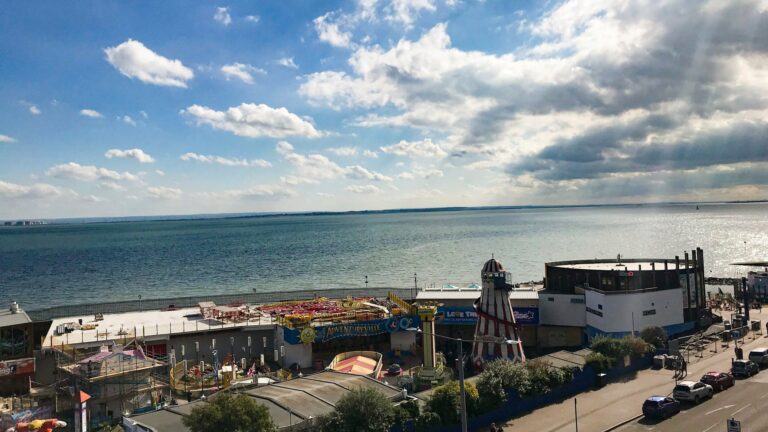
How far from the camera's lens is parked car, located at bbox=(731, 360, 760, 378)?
122 feet

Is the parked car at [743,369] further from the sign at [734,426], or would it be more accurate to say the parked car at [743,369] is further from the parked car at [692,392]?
the sign at [734,426]

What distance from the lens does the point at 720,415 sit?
29812 millimetres

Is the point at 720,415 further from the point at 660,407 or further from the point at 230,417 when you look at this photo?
the point at 230,417

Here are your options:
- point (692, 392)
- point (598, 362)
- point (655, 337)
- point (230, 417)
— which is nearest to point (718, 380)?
point (692, 392)

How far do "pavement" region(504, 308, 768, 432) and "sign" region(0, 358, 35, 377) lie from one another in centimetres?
3188

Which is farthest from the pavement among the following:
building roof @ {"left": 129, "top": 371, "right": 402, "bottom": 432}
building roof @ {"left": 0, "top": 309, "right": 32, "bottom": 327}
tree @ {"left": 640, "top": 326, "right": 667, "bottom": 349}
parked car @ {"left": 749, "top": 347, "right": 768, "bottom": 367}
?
building roof @ {"left": 0, "top": 309, "right": 32, "bottom": 327}

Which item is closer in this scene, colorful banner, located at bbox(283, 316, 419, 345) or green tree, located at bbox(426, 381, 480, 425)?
green tree, located at bbox(426, 381, 480, 425)

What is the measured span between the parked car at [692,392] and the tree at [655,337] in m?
10.4

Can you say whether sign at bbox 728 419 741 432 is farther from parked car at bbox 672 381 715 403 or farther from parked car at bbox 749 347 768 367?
parked car at bbox 749 347 768 367

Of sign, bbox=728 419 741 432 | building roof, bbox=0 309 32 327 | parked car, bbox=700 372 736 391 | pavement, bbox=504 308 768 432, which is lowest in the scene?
pavement, bbox=504 308 768 432

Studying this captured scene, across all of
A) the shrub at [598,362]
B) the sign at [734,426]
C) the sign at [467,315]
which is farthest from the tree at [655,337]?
the sign at [734,426]

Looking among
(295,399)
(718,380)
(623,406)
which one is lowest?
(623,406)

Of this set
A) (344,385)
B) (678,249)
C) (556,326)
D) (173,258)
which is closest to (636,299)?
(556,326)

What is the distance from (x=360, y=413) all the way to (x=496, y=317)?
17.5m
